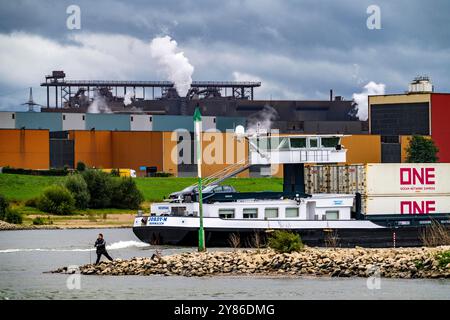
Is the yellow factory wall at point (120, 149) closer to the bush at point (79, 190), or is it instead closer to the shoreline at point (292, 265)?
the bush at point (79, 190)

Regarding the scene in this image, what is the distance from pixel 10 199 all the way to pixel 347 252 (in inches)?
2036

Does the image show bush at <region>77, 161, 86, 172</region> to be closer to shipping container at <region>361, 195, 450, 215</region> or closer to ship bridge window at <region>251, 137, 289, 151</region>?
ship bridge window at <region>251, 137, 289, 151</region>

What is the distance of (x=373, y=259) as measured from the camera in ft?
154

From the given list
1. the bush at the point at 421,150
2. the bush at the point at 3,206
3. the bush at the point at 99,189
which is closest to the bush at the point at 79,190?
the bush at the point at 99,189

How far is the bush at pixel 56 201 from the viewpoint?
91250 mm

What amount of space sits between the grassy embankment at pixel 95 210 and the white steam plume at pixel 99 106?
37.5 meters

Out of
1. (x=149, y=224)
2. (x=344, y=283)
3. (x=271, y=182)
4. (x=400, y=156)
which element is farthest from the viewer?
(x=400, y=156)

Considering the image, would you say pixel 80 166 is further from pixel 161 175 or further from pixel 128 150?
pixel 128 150

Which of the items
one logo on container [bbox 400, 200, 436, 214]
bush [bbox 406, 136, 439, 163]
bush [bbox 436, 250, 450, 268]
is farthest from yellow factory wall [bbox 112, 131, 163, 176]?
bush [bbox 436, 250, 450, 268]

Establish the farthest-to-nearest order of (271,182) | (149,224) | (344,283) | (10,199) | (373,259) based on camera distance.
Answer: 1. (271,182)
2. (10,199)
3. (149,224)
4. (373,259)
5. (344,283)

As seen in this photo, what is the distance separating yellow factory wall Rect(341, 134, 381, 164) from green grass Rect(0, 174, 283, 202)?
962 centimetres

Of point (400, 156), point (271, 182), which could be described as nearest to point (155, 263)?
point (271, 182)

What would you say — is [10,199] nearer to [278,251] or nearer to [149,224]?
[149,224]

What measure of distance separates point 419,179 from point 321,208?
199 inches
